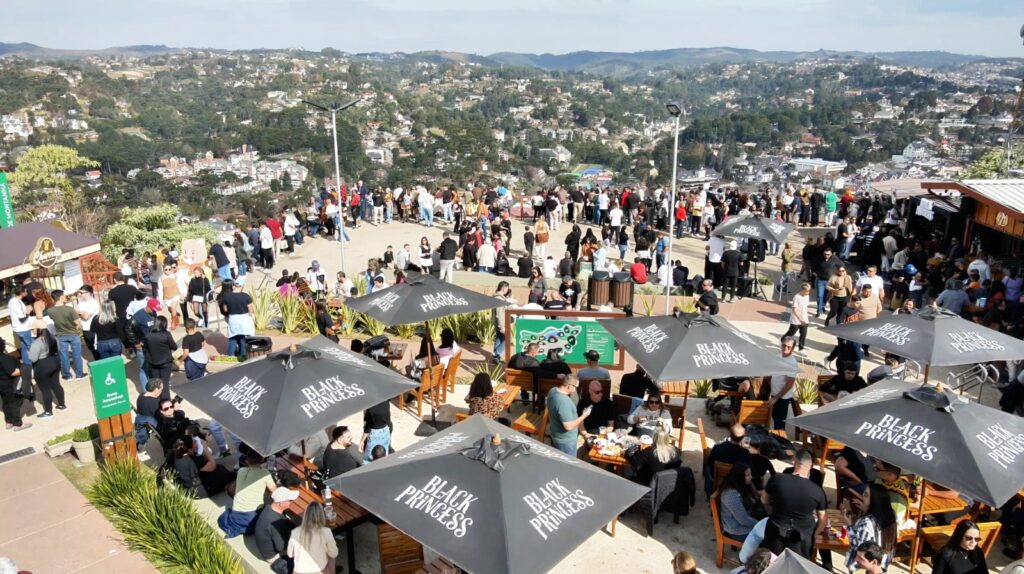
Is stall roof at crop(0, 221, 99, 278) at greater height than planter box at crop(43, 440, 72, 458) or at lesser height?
greater

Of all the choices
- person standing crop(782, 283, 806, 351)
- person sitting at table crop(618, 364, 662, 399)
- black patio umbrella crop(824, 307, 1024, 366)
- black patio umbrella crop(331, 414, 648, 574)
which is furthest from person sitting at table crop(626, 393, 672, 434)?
person standing crop(782, 283, 806, 351)

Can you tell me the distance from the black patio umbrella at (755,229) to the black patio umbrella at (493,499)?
10670mm

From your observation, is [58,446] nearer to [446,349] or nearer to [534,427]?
[446,349]

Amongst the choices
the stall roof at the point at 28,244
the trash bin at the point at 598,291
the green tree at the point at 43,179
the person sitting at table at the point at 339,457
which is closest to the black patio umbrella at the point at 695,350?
the person sitting at table at the point at 339,457

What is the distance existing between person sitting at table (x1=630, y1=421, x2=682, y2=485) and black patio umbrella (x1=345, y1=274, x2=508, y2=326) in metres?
3.23

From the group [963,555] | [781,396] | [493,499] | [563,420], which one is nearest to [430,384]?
[563,420]

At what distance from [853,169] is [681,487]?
368 ft

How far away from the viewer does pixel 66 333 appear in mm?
11000

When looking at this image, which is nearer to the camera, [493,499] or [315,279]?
[493,499]

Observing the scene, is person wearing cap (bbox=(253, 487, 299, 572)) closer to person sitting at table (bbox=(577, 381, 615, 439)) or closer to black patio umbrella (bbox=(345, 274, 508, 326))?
black patio umbrella (bbox=(345, 274, 508, 326))

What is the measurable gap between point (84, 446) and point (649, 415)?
6.65 metres

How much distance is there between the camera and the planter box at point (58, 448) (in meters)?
8.79

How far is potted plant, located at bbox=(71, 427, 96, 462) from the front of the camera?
8.70 meters

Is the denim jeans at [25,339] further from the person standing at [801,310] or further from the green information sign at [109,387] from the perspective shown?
the person standing at [801,310]
